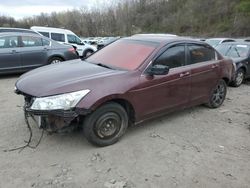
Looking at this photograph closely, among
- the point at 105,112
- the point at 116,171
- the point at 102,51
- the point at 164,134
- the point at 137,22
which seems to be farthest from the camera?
the point at 137,22

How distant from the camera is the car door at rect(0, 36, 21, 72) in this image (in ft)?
27.3

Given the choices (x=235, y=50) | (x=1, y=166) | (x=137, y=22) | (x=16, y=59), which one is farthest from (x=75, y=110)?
(x=137, y=22)

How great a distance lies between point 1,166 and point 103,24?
6608 centimetres

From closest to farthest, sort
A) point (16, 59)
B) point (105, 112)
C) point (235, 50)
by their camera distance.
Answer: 1. point (105, 112)
2. point (16, 59)
3. point (235, 50)

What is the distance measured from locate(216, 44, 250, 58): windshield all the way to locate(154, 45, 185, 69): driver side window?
4.94 m

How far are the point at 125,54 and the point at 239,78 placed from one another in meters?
5.38

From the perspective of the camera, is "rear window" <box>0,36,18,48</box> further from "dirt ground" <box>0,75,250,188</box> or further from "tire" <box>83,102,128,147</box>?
→ "tire" <box>83,102,128,147</box>

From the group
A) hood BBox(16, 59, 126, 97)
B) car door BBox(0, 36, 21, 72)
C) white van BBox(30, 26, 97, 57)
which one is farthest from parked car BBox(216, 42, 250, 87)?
car door BBox(0, 36, 21, 72)

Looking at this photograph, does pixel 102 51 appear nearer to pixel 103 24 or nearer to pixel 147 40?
pixel 147 40

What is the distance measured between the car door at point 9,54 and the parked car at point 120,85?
14.8 feet

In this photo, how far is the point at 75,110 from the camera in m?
3.45

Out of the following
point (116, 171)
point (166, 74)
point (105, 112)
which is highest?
point (166, 74)

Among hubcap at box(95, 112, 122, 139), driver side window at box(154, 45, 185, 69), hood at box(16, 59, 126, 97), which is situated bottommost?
hubcap at box(95, 112, 122, 139)

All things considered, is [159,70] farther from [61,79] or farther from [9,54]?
[9,54]
